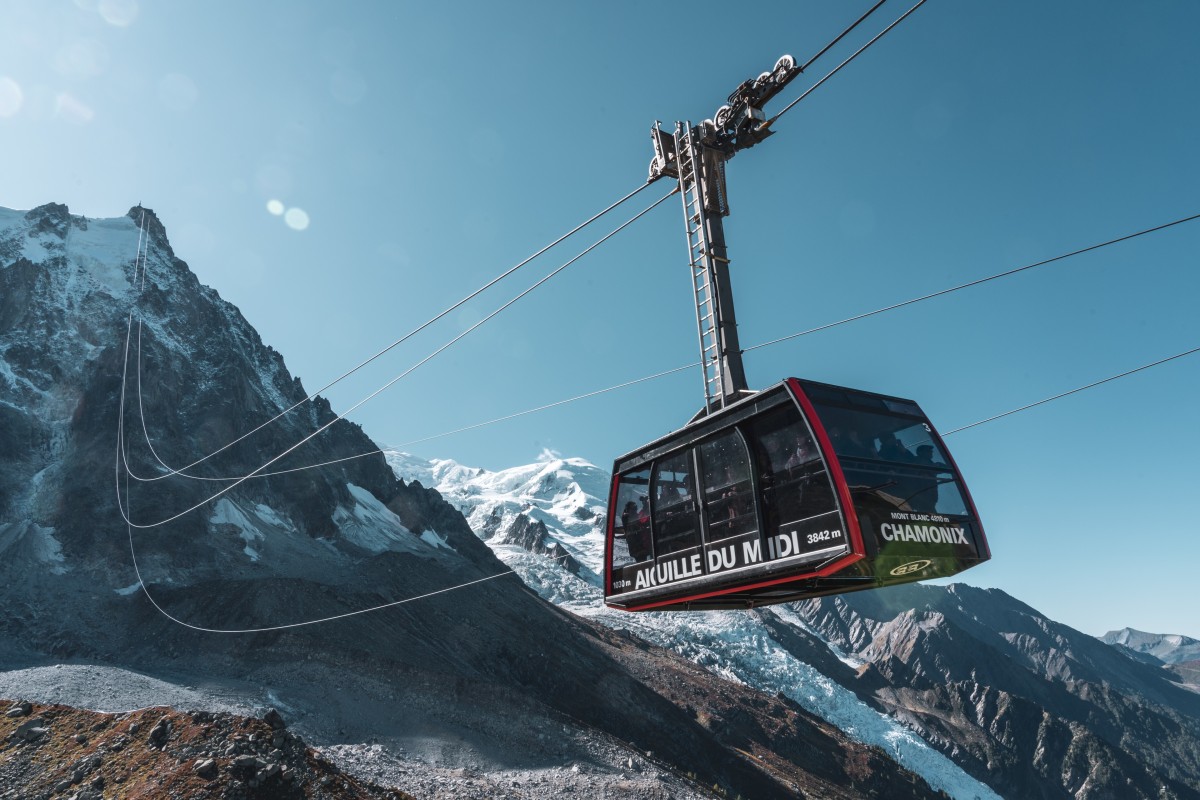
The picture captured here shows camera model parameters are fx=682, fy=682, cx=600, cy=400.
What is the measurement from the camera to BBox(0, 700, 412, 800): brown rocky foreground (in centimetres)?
2388

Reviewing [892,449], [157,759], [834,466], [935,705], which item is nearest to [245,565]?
[157,759]

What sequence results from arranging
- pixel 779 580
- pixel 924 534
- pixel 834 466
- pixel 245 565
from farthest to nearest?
pixel 245 565 < pixel 924 534 < pixel 779 580 < pixel 834 466

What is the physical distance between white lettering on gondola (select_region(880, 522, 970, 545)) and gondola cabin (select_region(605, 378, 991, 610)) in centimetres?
2

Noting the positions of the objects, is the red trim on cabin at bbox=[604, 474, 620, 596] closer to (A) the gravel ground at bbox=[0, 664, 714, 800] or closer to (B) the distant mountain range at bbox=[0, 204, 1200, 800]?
(B) the distant mountain range at bbox=[0, 204, 1200, 800]

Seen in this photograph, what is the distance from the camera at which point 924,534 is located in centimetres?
956

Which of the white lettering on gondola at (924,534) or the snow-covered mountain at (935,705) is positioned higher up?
the white lettering on gondola at (924,534)

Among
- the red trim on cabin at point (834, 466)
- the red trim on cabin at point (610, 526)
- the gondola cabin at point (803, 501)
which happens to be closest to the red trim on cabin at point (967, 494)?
the gondola cabin at point (803, 501)

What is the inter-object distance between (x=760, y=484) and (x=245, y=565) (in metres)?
71.3

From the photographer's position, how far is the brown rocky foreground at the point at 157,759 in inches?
940

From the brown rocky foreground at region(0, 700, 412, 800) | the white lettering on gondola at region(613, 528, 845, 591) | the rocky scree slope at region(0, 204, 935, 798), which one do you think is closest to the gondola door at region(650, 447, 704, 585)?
the white lettering on gondola at region(613, 528, 845, 591)

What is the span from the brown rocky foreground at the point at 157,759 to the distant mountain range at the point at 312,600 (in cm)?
1008

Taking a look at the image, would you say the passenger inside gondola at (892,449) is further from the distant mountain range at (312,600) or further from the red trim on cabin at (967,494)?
the distant mountain range at (312,600)

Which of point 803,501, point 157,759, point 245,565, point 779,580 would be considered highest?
point 245,565

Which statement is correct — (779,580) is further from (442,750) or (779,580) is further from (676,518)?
(442,750)
